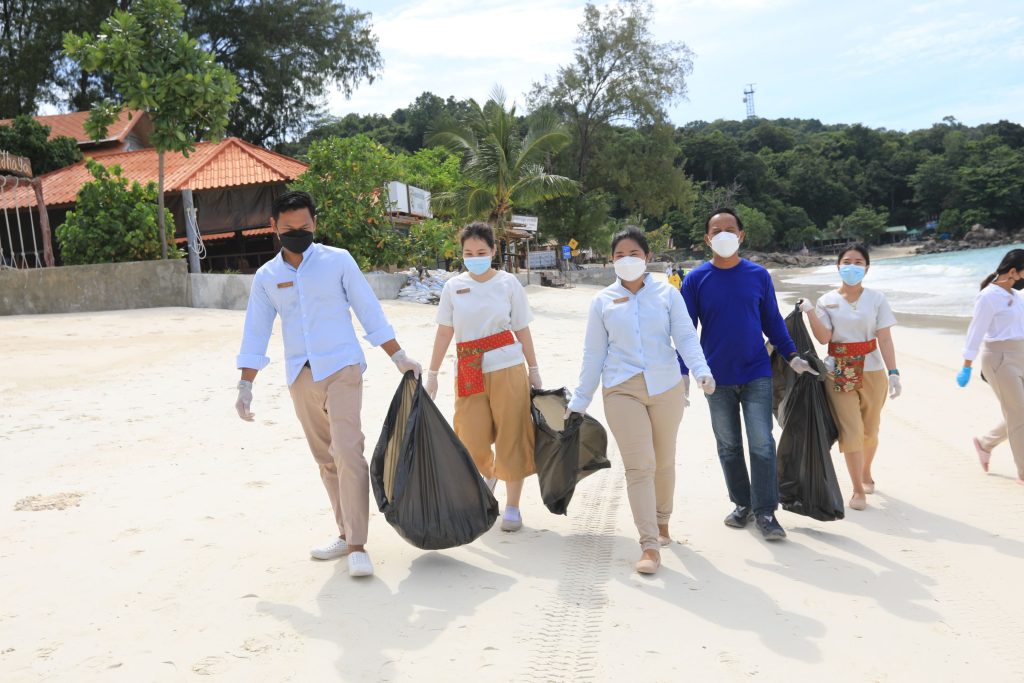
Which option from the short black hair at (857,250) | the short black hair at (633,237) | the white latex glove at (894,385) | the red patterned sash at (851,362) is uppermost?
the short black hair at (633,237)

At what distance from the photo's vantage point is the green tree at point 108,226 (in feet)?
48.4

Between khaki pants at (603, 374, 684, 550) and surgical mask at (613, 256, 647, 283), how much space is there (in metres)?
0.48

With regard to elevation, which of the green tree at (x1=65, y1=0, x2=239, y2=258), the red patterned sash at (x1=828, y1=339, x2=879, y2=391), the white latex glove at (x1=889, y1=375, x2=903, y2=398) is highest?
the green tree at (x1=65, y1=0, x2=239, y2=258)

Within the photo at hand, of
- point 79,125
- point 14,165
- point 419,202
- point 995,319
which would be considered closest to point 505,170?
point 419,202

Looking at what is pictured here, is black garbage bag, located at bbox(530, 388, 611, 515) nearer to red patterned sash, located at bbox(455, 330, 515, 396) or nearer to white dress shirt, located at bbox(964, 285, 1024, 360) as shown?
red patterned sash, located at bbox(455, 330, 515, 396)

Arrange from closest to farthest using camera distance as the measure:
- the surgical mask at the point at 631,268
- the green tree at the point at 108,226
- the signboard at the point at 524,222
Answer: the surgical mask at the point at 631,268 → the green tree at the point at 108,226 → the signboard at the point at 524,222

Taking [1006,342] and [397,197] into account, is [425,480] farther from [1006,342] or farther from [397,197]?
[397,197]

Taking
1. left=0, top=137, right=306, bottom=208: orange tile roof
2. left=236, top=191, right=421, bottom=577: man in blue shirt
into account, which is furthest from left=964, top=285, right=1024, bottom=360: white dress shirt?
left=0, top=137, right=306, bottom=208: orange tile roof

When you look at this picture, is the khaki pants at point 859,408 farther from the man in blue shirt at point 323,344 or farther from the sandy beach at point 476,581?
the man in blue shirt at point 323,344

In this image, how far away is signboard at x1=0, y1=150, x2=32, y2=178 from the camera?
15159mm

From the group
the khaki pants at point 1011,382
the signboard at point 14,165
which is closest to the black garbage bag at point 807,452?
the khaki pants at point 1011,382

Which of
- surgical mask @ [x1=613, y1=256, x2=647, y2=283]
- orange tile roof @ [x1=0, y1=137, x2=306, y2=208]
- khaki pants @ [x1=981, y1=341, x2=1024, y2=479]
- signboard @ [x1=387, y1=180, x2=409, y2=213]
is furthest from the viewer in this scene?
orange tile roof @ [x1=0, y1=137, x2=306, y2=208]

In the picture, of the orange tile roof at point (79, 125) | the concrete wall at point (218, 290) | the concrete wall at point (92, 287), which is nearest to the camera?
the concrete wall at point (92, 287)

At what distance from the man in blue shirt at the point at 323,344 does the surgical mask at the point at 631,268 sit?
107cm
